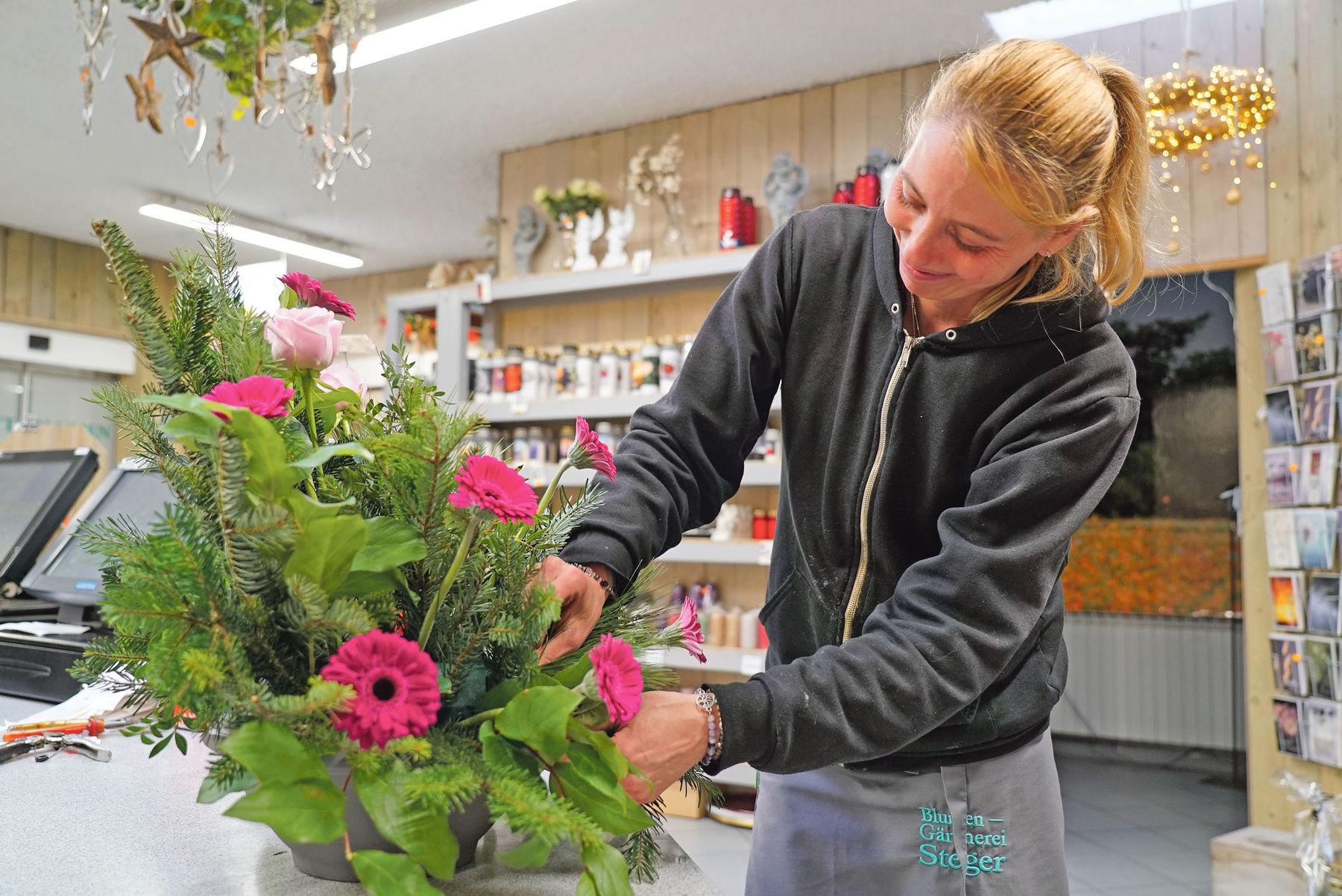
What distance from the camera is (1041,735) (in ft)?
4.03

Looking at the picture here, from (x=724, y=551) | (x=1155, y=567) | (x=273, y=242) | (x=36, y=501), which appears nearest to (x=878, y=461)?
(x=36, y=501)

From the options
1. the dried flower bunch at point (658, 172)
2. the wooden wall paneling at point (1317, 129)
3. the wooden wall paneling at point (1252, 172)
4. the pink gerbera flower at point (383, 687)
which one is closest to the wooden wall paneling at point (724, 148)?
the dried flower bunch at point (658, 172)

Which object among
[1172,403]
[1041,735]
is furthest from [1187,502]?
[1041,735]

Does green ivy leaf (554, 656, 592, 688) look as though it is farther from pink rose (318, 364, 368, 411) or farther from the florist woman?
pink rose (318, 364, 368, 411)

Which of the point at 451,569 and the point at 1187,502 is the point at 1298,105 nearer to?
the point at 1187,502

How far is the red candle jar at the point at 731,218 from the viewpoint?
166 inches

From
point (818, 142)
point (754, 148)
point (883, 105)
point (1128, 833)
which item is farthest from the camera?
point (754, 148)

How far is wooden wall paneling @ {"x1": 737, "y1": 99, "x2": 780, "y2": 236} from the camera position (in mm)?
4617

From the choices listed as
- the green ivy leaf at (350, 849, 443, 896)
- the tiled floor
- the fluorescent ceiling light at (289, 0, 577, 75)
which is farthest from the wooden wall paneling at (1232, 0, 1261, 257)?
the green ivy leaf at (350, 849, 443, 896)

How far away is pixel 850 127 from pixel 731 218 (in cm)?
77

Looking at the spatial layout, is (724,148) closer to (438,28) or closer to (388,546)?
(438,28)

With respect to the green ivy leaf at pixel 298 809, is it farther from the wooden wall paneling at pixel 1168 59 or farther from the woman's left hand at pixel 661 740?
the wooden wall paneling at pixel 1168 59

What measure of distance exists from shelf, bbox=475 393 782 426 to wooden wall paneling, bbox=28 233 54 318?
5.06 m

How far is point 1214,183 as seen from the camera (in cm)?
365
